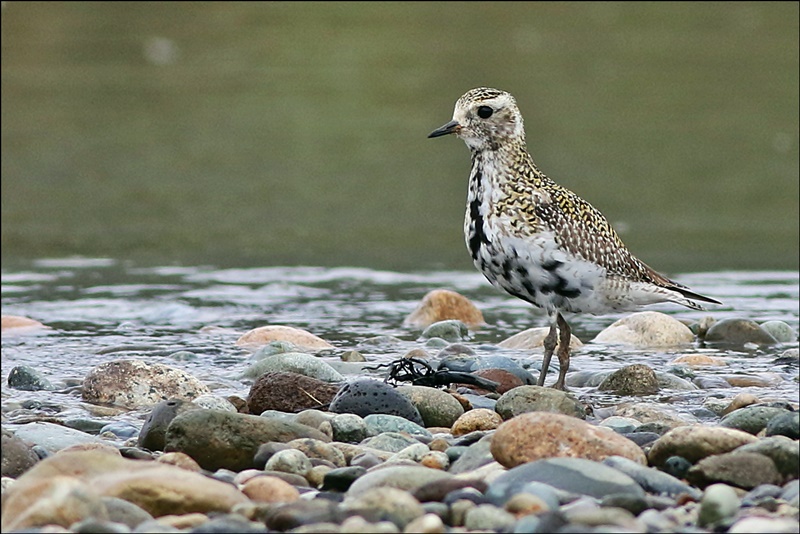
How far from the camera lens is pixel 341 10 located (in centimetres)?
3184

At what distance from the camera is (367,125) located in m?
21.7

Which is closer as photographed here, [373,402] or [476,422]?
[476,422]

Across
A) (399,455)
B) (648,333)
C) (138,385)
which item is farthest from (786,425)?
(648,333)

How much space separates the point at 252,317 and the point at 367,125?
1061 cm

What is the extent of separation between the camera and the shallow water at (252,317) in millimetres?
8539

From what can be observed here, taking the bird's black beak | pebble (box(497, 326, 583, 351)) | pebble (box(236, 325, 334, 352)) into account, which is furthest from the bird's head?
pebble (box(236, 325, 334, 352))

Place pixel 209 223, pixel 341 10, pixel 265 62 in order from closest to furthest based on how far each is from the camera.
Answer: pixel 209 223, pixel 265 62, pixel 341 10

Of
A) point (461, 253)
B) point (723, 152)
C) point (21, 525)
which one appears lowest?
point (21, 525)

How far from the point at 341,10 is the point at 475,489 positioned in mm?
27763

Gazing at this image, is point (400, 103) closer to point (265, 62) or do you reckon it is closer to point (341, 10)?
point (265, 62)

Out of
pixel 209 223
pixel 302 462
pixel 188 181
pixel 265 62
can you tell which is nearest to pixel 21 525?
pixel 302 462

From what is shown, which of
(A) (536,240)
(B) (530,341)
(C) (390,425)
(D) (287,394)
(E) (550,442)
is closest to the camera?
(E) (550,442)

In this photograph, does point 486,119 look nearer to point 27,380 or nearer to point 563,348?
point 563,348

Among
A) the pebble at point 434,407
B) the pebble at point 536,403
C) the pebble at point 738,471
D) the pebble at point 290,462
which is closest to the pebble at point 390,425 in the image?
the pebble at point 434,407
